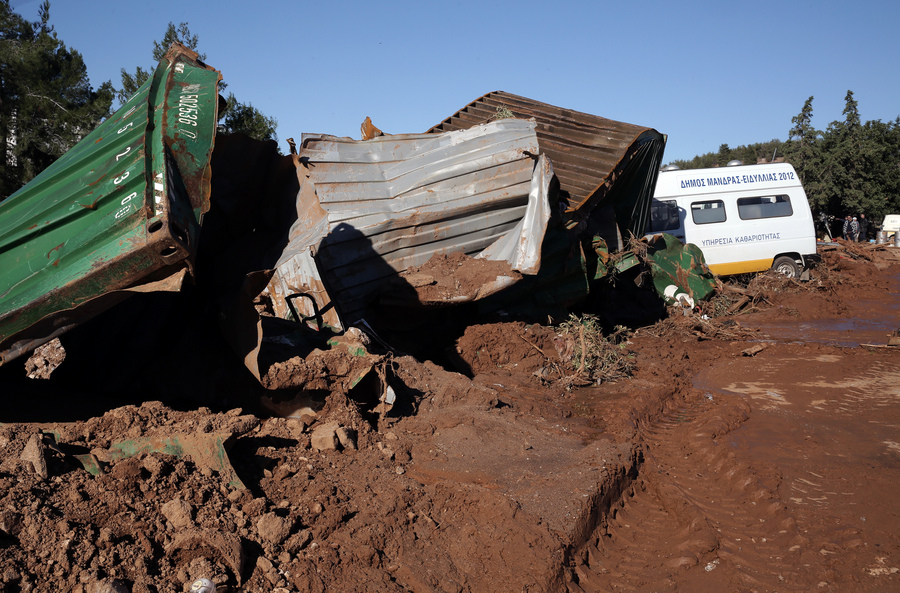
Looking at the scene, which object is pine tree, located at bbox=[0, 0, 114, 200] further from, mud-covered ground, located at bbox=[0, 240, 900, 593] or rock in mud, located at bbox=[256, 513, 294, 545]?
rock in mud, located at bbox=[256, 513, 294, 545]

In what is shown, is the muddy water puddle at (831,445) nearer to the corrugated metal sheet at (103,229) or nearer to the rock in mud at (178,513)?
the rock in mud at (178,513)

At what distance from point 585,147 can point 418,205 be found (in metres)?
3.35

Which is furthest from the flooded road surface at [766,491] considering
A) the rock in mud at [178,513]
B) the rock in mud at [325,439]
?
the rock in mud at [178,513]

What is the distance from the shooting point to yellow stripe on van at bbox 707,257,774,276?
11.6 metres

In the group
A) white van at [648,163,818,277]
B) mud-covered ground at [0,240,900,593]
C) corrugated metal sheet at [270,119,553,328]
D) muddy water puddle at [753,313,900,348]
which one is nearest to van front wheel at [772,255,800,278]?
white van at [648,163,818,277]

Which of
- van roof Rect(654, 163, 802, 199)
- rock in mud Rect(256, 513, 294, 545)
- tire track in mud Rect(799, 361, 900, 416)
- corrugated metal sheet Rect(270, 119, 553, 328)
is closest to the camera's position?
rock in mud Rect(256, 513, 294, 545)

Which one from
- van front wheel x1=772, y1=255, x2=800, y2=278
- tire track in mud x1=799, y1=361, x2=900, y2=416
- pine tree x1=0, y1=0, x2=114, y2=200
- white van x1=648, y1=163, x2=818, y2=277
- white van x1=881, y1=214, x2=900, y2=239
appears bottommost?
tire track in mud x1=799, y1=361, x2=900, y2=416

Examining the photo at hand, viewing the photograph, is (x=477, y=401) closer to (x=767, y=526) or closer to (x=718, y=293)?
(x=767, y=526)

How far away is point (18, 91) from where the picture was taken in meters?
10.4

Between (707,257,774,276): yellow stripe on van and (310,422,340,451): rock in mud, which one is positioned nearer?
(310,422,340,451): rock in mud

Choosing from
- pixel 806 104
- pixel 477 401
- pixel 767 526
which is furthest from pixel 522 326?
pixel 806 104

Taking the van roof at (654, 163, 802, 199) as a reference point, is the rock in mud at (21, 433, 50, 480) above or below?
below

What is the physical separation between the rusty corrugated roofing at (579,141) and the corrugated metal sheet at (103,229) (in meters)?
4.20

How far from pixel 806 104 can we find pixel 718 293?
1731cm
